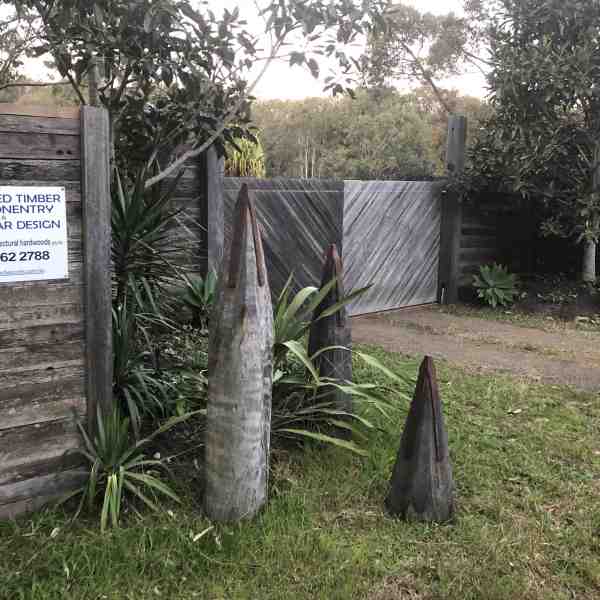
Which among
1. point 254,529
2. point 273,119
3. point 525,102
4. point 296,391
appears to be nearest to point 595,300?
point 525,102

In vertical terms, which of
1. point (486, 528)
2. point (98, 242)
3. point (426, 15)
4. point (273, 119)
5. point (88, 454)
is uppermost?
point (426, 15)

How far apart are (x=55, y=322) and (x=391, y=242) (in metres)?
6.50

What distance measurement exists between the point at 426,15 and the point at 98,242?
21.4 meters

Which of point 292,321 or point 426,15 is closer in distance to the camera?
point 292,321

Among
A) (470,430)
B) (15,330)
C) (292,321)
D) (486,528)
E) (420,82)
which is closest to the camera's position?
(15,330)

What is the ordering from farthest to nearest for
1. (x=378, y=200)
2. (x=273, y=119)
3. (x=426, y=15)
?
A: (x=273, y=119), (x=426, y=15), (x=378, y=200)

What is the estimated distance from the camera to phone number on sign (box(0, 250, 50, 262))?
2893 mm

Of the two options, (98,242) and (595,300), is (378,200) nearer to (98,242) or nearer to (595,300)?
(595,300)

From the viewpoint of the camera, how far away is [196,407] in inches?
156

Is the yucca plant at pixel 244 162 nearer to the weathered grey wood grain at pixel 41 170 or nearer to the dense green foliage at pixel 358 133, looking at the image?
the weathered grey wood grain at pixel 41 170

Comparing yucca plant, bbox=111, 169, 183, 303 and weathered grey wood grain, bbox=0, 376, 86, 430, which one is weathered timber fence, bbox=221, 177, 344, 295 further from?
weathered grey wood grain, bbox=0, 376, 86, 430

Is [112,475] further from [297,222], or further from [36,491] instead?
[297,222]

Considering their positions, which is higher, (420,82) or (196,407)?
(420,82)

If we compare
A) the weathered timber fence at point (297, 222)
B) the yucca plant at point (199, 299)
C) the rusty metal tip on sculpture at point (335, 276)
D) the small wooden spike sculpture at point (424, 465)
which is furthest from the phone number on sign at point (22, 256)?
the weathered timber fence at point (297, 222)
